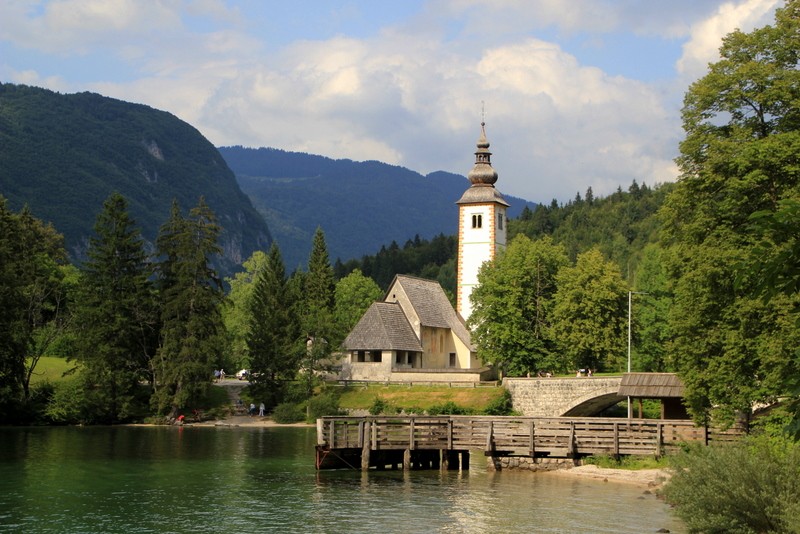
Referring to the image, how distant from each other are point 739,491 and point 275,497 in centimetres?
1896

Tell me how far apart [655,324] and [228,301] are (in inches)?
1309

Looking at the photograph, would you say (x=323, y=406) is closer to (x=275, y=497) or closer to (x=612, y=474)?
(x=612, y=474)

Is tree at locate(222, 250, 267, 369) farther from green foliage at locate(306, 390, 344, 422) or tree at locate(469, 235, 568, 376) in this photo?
tree at locate(469, 235, 568, 376)

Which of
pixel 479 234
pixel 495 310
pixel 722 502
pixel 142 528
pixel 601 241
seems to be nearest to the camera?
pixel 722 502

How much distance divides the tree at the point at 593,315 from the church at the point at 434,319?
9.10m

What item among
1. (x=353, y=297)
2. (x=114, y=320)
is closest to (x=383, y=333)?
(x=114, y=320)

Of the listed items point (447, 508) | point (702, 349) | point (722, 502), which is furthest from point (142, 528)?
point (702, 349)

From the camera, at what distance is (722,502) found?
24.8 meters

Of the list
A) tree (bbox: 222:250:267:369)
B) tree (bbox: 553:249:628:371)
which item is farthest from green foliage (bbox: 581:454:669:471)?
tree (bbox: 222:250:267:369)

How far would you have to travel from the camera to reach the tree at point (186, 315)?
74.8m

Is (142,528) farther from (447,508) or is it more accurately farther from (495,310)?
(495,310)

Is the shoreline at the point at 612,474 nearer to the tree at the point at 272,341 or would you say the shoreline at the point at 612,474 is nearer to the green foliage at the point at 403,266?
the tree at the point at 272,341

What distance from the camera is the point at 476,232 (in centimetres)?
8812

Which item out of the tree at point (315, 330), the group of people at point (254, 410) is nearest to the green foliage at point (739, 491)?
the group of people at point (254, 410)
